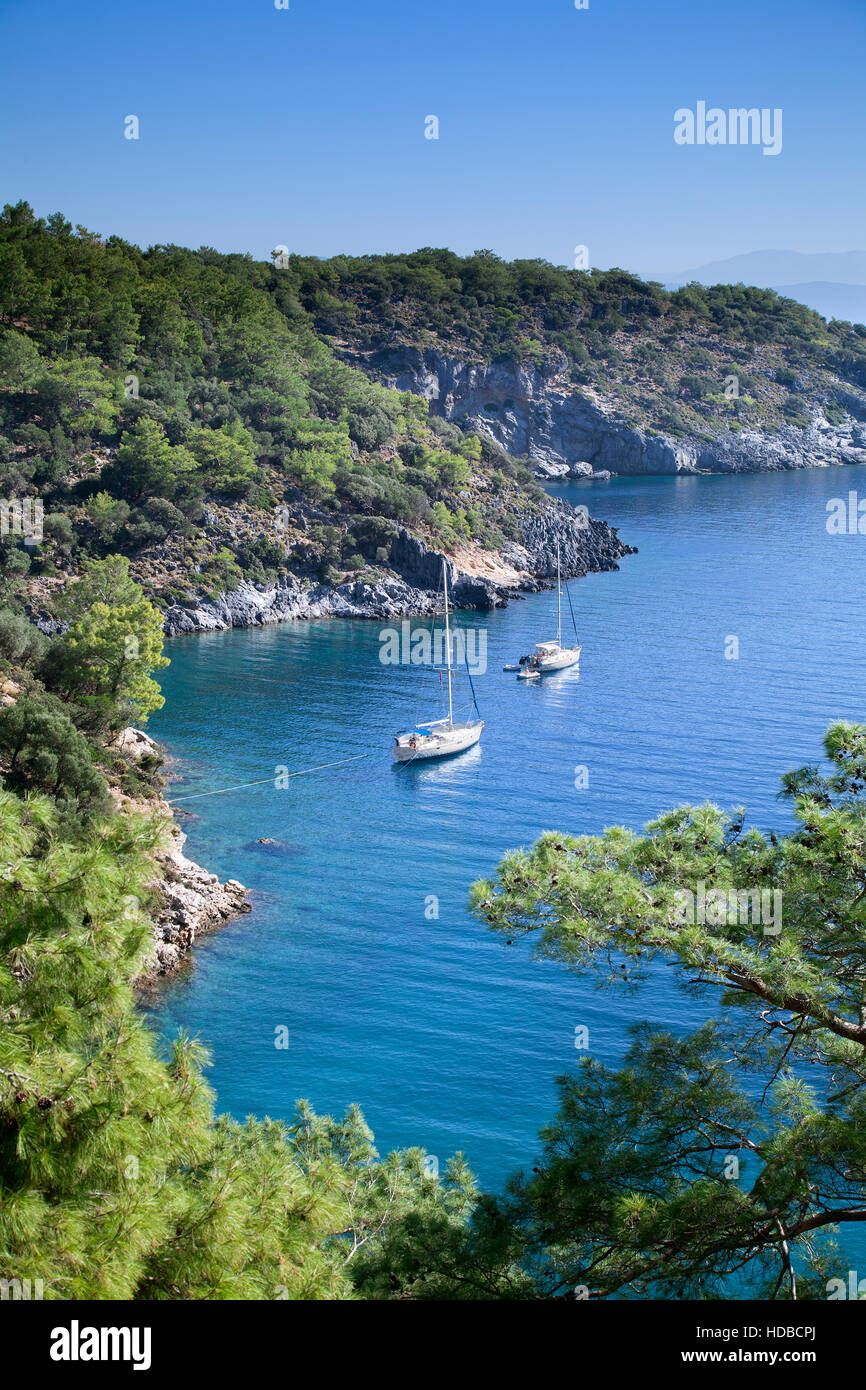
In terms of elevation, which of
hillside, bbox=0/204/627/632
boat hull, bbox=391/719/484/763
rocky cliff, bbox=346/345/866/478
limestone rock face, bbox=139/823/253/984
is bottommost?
limestone rock face, bbox=139/823/253/984

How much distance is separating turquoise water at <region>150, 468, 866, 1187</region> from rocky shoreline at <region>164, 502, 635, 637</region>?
1906 millimetres

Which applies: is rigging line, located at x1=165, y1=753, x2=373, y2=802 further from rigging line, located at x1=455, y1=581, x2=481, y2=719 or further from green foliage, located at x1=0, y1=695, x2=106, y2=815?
rigging line, located at x1=455, y1=581, x2=481, y2=719

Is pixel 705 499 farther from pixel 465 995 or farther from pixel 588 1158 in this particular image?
pixel 588 1158

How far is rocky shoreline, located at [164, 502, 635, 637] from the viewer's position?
62.2 meters

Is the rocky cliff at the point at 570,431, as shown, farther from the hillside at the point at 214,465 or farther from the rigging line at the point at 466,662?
the rigging line at the point at 466,662

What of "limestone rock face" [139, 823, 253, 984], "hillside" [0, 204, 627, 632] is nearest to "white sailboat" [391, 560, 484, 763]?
"limestone rock face" [139, 823, 253, 984]

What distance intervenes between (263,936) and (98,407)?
47.5 meters

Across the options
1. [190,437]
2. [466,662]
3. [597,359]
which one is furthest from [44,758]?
[597,359]

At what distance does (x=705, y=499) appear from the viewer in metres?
116

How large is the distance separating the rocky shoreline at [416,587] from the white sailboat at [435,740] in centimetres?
1923

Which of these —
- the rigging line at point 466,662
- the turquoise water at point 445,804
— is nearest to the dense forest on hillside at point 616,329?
the rigging line at point 466,662

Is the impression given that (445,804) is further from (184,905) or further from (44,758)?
(44,758)

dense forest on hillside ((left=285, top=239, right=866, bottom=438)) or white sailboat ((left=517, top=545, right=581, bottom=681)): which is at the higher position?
dense forest on hillside ((left=285, top=239, right=866, bottom=438))
